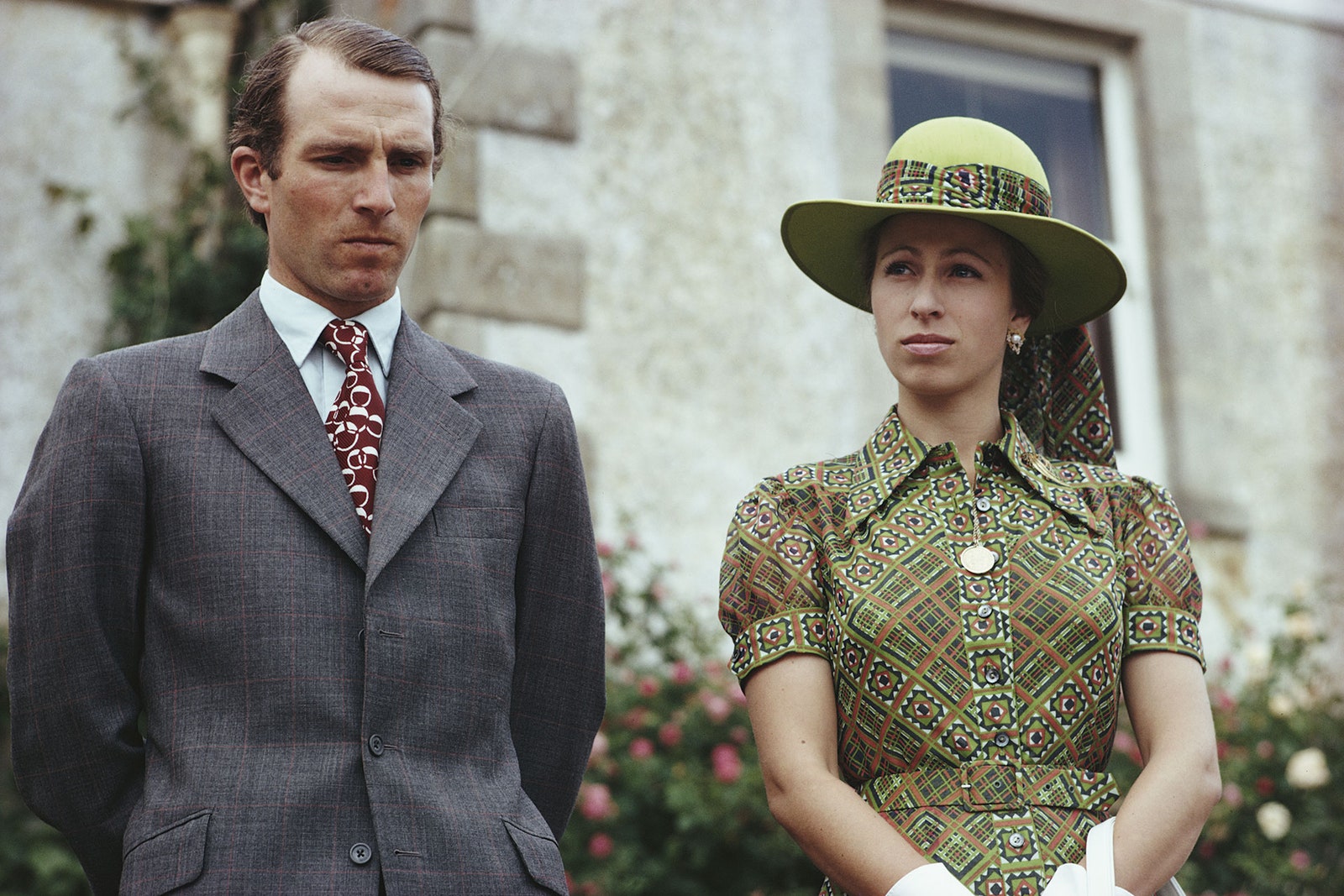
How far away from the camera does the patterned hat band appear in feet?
9.30

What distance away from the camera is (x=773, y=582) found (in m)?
2.74

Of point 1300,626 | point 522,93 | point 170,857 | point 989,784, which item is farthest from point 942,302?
point 1300,626

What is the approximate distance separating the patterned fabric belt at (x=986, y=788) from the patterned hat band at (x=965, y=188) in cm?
85

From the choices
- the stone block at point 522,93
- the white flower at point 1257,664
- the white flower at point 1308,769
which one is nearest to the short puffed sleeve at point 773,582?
the white flower at point 1308,769

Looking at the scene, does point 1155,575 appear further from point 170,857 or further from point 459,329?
point 459,329

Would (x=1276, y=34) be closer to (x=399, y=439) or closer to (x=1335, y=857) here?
(x=1335, y=857)

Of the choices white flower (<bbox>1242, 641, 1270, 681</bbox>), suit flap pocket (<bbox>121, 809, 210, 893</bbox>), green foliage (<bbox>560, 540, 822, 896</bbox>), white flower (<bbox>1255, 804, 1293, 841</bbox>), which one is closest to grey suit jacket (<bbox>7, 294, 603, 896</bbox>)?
suit flap pocket (<bbox>121, 809, 210, 893</bbox>)

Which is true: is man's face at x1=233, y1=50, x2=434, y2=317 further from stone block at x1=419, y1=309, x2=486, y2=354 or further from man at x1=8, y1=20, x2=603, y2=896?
stone block at x1=419, y1=309, x2=486, y2=354

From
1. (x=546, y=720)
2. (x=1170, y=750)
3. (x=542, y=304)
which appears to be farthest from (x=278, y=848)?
(x=542, y=304)

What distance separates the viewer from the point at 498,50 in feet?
20.4

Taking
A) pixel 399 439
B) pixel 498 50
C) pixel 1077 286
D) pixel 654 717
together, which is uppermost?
pixel 498 50

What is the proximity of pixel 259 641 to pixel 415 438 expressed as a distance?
1.25 feet

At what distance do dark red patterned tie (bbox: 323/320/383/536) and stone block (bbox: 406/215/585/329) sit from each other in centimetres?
322

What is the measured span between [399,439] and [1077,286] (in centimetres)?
113
